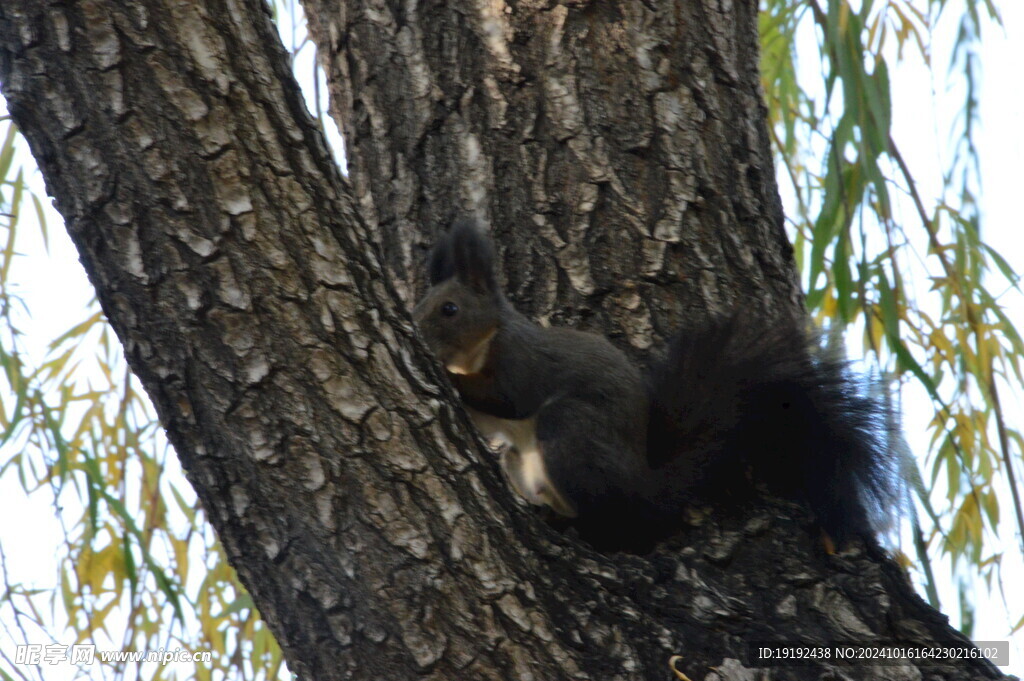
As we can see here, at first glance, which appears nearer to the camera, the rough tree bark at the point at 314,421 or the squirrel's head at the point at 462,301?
the rough tree bark at the point at 314,421

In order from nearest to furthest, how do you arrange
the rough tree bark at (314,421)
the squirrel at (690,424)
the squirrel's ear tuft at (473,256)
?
1. the rough tree bark at (314,421)
2. the squirrel at (690,424)
3. the squirrel's ear tuft at (473,256)

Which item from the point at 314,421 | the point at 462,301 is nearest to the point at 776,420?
the point at 462,301

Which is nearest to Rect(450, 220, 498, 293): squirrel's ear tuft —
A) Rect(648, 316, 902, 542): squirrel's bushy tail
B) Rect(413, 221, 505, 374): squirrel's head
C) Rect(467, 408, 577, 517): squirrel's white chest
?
Rect(413, 221, 505, 374): squirrel's head

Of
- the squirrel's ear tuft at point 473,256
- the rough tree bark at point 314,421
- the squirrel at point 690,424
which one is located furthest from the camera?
the squirrel's ear tuft at point 473,256

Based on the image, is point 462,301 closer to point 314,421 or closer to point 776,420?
point 776,420

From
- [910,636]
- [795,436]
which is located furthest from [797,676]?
[795,436]

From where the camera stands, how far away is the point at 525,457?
1942 millimetres

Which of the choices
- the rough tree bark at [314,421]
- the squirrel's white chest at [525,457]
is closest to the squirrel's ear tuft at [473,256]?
the squirrel's white chest at [525,457]

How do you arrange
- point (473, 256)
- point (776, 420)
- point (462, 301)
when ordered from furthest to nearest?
point (462, 301)
point (473, 256)
point (776, 420)

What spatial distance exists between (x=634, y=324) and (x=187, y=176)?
0.88 metres

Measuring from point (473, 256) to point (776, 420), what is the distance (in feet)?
1.94

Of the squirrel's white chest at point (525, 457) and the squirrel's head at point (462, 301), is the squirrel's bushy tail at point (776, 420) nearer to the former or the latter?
the squirrel's white chest at point (525, 457)

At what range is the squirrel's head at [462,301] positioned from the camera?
6.06ft

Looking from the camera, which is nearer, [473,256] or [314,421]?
[314,421]
